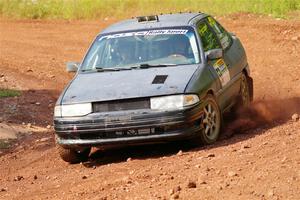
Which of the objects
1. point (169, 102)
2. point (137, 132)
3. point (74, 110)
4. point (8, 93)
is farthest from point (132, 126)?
point (8, 93)

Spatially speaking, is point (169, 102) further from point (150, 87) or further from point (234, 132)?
point (234, 132)

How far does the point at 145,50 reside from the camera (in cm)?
977

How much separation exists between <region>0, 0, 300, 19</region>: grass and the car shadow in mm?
11146

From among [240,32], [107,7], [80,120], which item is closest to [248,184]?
[80,120]

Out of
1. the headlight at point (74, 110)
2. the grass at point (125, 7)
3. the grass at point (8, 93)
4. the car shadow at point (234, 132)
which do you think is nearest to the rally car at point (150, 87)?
the headlight at point (74, 110)

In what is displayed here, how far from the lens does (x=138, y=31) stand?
10023 millimetres

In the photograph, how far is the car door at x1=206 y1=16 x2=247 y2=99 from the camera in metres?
10.3

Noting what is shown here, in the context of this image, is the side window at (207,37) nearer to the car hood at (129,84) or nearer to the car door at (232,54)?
the car door at (232,54)

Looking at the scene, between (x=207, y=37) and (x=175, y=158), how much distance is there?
241 cm

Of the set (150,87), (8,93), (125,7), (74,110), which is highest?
(150,87)

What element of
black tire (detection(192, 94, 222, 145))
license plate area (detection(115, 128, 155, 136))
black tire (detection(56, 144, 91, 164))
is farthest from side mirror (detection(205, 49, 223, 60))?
black tire (detection(56, 144, 91, 164))

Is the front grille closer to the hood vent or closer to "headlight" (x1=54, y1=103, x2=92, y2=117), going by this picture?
"headlight" (x1=54, y1=103, x2=92, y2=117)

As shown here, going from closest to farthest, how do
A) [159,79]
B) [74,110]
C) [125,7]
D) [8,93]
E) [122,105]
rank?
1. [122,105]
2. [74,110]
3. [159,79]
4. [8,93]
5. [125,7]

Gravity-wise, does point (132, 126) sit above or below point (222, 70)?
below
